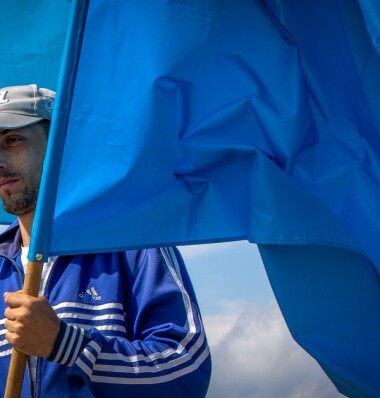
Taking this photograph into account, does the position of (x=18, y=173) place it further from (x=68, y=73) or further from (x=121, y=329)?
(x=121, y=329)

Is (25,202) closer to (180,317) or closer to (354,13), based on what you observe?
(180,317)

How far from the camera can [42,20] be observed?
20.7 feet

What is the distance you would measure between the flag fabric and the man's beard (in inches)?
32.3

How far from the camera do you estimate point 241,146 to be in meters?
4.66

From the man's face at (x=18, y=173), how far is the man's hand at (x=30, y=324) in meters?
1.02

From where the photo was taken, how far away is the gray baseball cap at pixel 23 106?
17.2 ft

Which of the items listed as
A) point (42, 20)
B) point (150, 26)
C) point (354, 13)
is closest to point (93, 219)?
point (150, 26)

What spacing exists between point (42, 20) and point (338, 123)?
2.29m

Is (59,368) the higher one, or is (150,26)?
(150,26)

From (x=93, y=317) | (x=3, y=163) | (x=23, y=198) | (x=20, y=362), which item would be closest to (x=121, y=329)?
(x=93, y=317)

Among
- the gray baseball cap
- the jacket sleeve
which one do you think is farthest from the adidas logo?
the gray baseball cap

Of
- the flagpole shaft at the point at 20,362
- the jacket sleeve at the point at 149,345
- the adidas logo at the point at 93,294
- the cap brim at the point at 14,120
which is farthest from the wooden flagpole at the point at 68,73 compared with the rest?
the cap brim at the point at 14,120

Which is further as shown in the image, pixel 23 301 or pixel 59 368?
pixel 59 368

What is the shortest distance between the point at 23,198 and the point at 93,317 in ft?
2.67
